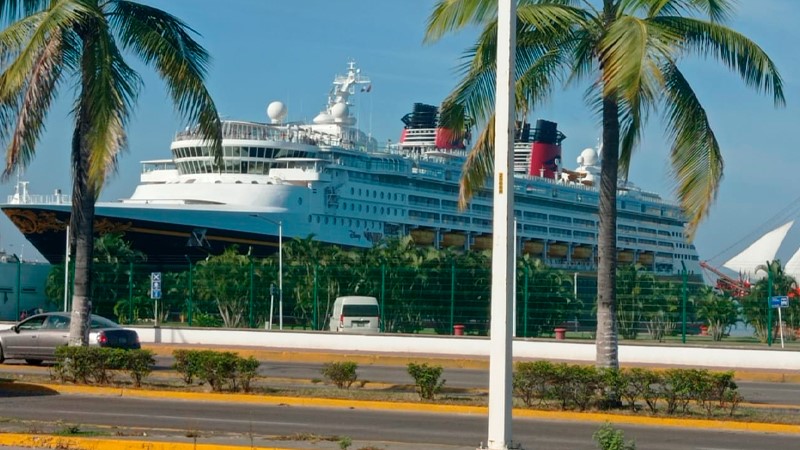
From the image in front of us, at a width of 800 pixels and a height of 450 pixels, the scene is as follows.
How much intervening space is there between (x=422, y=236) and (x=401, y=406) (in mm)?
57185

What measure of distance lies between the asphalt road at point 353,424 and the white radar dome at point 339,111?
6000 cm

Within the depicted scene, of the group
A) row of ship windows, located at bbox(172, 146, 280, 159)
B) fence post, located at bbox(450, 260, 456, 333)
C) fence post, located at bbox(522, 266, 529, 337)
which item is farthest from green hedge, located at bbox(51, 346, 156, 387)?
row of ship windows, located at bbox(172, 146, 280, 159)

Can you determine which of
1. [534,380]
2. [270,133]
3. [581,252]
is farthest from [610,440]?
[581,252]

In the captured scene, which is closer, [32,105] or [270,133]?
[32,105]

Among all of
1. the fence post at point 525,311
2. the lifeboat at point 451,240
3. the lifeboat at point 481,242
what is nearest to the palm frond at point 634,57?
the fence post at point 525,311

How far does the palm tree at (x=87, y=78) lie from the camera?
16.6m

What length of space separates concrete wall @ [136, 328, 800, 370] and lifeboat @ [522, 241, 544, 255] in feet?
153

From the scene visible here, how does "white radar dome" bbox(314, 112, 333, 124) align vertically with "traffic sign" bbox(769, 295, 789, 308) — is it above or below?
above

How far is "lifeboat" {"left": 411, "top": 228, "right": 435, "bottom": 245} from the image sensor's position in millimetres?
72250

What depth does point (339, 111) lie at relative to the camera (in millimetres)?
75688

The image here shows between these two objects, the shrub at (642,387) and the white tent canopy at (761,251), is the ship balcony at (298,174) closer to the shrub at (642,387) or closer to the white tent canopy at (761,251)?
the white tent canopy at (761,251)

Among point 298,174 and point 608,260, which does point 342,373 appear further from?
point 298,174

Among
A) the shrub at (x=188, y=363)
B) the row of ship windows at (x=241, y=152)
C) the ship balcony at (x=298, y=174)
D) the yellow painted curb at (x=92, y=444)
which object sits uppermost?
the row of ship windows at (x=241, y=152)

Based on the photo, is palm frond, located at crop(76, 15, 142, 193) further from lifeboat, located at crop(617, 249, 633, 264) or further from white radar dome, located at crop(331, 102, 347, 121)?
lifeboat, located at crop(617, 249, 633, 264)
